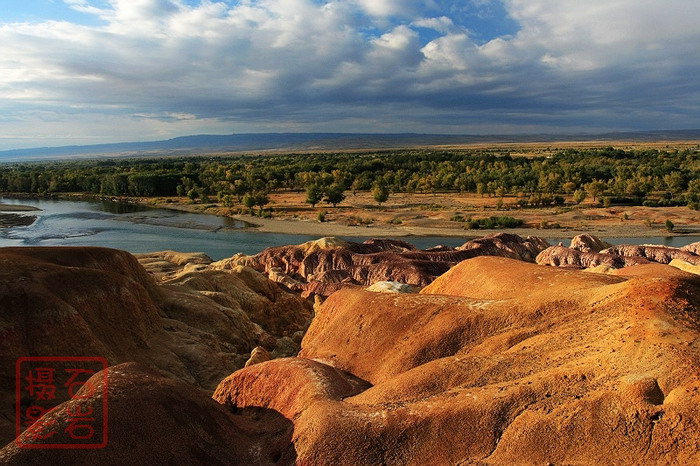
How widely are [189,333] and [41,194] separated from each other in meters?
135

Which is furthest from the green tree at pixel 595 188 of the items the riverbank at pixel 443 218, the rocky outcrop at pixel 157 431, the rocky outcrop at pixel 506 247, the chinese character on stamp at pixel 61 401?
the rocky outcrop at pixel 157 431

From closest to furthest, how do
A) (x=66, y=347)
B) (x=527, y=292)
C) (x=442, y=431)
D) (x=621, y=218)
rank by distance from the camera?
(x=442, y=431), (x=66, y=347), (x=527, y=292), (x=621, y=218)

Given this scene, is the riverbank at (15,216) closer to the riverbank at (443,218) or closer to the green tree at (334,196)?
the riverbank at (443,218)

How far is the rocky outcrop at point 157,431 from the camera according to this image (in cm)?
1124

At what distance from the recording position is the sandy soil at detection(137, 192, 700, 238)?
81062 millimetres

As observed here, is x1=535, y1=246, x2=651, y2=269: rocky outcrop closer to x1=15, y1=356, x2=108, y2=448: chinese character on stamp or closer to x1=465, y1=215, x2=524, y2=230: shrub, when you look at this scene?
x1=465, y1=215, x2=524, y2=230: shrub

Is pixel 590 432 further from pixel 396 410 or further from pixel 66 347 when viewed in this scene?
pixel 66 347

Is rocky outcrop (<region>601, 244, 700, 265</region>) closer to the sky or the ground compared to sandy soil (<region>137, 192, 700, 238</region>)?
closer to the sky

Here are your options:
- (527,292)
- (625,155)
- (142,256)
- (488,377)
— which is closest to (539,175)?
(625,155)

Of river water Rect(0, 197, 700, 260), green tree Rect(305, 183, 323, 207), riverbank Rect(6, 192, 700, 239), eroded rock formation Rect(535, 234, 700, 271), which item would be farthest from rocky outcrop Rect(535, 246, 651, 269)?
green tree Rect(305, 183, 323, 207)

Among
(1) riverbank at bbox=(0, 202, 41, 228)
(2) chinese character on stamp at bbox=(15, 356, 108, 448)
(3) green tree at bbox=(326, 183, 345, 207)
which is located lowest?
(1) riverbank at bbox=(0, 202, 41, 228)

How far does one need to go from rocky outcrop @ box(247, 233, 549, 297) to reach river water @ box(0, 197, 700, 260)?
771 inches

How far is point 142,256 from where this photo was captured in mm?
51656

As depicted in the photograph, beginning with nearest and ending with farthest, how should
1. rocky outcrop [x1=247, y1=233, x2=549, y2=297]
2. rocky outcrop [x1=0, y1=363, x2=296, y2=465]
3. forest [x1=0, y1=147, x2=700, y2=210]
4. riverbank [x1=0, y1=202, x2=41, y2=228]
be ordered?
1. rocky outcrop [x1=0, y1=363, x2=296, y2=465]
2. rocky outcrop [x1=247, y1=233, x2=549, y2=297]
3. riverbank [x1=0, y1=202, x2=41, y2=228]
4. forest [x1=0, y1=147, x2=700, y2=210]
